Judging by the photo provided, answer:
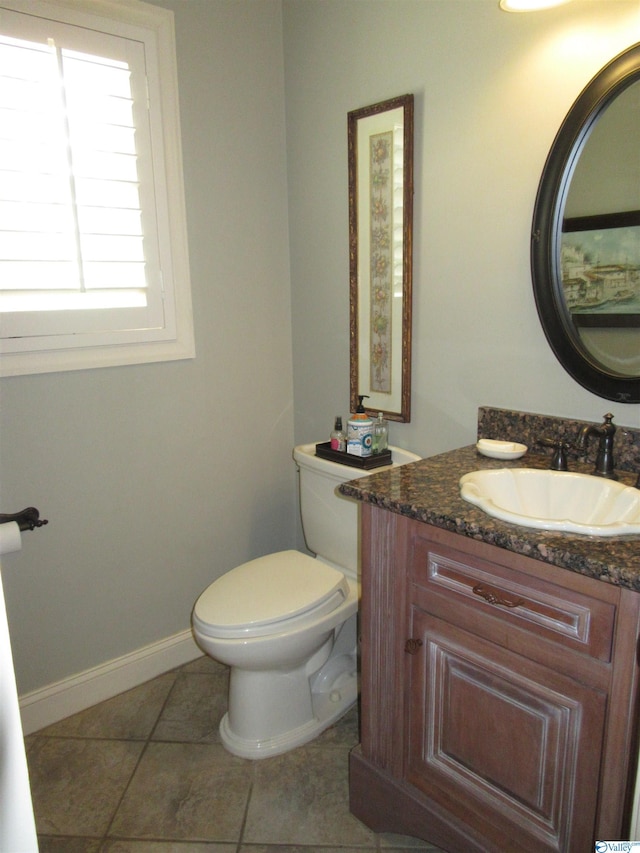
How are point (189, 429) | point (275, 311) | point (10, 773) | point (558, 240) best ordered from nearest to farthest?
point (10, 773) < point (558, 240) < point (189, 429) < point (275, 311)

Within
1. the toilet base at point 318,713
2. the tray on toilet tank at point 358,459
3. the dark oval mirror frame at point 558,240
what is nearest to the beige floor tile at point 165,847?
the toilet base at point 318,713

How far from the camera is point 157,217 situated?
6.49ft

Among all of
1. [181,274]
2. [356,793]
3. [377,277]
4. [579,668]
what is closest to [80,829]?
[356,793]

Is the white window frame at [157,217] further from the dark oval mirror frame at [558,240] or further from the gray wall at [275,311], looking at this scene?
the dark oval mirror frame at [558,240]

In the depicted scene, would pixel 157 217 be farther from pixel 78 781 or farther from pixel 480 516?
pixel 78 781

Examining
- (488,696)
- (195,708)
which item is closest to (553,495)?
(488,696)

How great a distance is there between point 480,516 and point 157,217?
144 centimetres

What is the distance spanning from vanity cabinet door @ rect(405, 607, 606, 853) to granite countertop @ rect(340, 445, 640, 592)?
0.81 feet

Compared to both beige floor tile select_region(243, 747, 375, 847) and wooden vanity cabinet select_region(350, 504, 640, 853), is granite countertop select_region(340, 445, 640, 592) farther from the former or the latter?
beige floor tile select_region(243, 747, 375, 847)

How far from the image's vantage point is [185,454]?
218 centimetres

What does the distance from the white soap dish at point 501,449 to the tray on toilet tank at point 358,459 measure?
1.21 ft

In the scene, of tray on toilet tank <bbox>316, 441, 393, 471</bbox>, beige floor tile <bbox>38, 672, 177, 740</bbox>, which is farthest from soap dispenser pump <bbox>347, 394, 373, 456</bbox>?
beige floor tile <bbox>38, 672, 177, 740</bbox>

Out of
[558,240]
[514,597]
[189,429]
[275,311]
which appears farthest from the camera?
[275,311]

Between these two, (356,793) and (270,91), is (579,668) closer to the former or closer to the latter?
(356,793)
